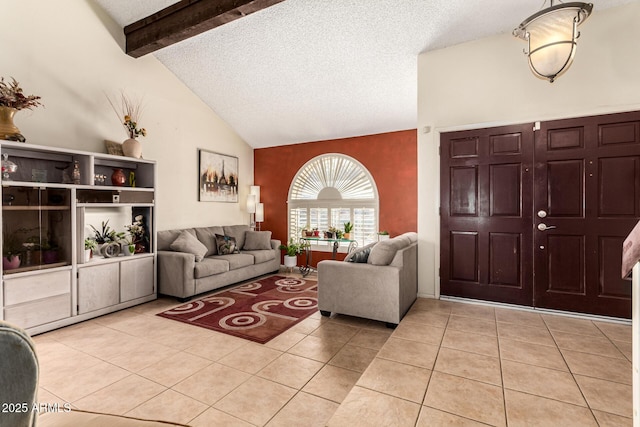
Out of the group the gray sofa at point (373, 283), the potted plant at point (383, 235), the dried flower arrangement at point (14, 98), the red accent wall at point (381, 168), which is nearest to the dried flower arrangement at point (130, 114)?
the dried flower arrangement at point (14, 98)

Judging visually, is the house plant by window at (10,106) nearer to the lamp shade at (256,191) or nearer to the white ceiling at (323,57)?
the white ceiling at (323,57)

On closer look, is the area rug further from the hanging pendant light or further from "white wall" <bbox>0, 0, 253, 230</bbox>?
the hanging pendant light

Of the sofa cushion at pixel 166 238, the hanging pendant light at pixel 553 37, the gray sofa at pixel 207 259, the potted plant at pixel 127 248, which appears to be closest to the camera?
the hanging pendant light at pixel 553 37

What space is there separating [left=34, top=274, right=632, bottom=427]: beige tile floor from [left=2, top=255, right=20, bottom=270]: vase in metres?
0.74

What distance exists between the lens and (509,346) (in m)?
2.56

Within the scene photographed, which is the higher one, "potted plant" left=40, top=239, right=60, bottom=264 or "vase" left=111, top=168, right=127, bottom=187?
"vase" left=111, top=168, right=127, bottom=187

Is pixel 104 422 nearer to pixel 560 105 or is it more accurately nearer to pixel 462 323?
pixel 462 323

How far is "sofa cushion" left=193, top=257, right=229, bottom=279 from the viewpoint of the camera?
13.9ft

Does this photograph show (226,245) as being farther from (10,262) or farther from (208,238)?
(10,262)

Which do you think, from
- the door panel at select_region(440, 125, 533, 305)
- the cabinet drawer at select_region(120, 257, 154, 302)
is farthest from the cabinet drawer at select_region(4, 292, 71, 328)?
the door panel at select_region(440, 125, 533, 305)

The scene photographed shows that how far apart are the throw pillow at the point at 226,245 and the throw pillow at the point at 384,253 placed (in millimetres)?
2894

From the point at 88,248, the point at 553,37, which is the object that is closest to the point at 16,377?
the point at 553,37

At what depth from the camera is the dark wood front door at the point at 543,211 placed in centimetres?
305

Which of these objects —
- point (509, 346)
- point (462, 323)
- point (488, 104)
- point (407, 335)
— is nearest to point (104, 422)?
point (407, 335)
